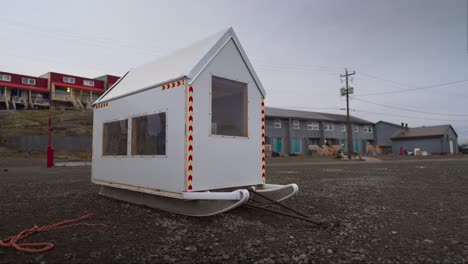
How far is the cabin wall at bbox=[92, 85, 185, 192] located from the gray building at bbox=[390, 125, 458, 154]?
65535mm

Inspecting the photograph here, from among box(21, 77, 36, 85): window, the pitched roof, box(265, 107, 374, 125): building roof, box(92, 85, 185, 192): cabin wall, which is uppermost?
box(21, 77, 36, 85): window

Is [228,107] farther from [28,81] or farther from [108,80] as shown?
[108,80]

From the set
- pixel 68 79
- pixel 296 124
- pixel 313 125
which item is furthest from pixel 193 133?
pixel 68 79

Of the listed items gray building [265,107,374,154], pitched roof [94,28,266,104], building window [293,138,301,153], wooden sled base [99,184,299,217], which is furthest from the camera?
building window [293,138,301,153]

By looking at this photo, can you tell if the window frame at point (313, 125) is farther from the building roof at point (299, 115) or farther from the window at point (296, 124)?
the window at point (296, 124)

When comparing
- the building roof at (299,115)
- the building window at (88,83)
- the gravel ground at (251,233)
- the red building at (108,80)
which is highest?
the red building at (108,80)

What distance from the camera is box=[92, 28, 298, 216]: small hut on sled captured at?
17.9ft

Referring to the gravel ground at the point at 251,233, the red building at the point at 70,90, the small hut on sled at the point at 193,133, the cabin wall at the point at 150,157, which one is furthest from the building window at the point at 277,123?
the small hut on sled at the point at 193,133

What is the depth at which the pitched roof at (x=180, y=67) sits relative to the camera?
5664 mm

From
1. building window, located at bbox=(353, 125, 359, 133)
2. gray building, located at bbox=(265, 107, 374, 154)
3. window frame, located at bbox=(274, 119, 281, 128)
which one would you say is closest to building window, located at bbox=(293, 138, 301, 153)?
gray building, located at bbox=(265, 107, 374, 154)

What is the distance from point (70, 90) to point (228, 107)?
187 ft

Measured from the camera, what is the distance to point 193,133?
5.44 metres

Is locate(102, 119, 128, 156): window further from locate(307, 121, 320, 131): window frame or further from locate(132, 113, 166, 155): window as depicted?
locate(307, 121, 320, 131): window frame

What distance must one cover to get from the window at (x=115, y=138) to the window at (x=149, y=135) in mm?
477
